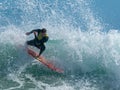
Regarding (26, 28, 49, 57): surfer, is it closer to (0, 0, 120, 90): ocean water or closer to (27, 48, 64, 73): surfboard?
(27, 48, 64, 73): surfboard

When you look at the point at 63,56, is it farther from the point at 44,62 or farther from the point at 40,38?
the point at 40,38

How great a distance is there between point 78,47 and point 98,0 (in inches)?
442

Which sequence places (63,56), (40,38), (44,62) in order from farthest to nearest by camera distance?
(63,56)
(44,62)
(40,38)

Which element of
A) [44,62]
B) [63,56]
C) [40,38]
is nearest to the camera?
[40,38]

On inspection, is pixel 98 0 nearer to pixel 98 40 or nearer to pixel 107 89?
pixel 98 40

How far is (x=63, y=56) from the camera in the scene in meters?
19.4

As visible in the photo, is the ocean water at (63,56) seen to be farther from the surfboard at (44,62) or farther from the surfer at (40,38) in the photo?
the surfer at (40,38)

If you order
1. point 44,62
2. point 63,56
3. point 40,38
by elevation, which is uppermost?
point 40,38

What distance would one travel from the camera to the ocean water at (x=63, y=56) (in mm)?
17234

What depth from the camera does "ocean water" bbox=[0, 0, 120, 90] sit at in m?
17.2

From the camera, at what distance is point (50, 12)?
26.3 m

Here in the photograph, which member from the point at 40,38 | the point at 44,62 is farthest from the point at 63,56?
the point at 40,38

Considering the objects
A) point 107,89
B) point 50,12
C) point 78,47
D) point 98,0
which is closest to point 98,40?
point 78,47

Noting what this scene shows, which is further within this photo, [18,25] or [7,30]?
[18,25]
